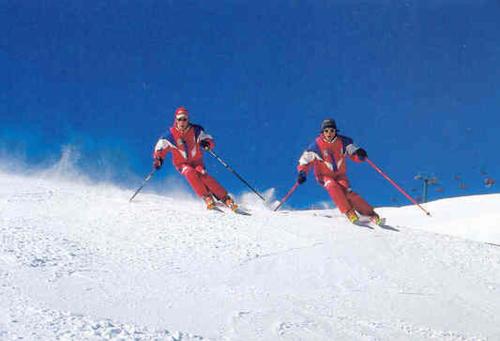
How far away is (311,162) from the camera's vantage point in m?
8.43

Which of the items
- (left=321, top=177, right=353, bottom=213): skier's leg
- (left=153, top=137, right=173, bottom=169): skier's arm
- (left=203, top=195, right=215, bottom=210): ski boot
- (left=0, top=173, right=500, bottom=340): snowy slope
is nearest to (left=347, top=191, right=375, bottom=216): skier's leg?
(left=321, top=177, right=353, bottom=213): skier's leg

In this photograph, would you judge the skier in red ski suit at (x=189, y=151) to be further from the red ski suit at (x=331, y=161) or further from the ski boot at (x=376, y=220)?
the ski boot at (x=376, y=220)

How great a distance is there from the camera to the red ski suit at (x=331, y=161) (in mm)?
8188

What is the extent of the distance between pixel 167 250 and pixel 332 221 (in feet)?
9.35

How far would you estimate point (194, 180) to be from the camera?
8266 mm

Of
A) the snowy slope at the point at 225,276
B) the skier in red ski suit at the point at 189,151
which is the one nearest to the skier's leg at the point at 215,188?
the skier in red ski suit at the point at 189,151

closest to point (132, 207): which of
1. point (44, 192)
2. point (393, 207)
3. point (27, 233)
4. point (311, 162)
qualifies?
point (44, 192)

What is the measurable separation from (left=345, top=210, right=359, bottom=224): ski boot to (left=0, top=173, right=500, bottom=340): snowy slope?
12.3 inches

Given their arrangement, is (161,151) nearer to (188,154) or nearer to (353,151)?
(188,154)

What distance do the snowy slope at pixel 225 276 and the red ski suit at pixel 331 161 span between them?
0.93m

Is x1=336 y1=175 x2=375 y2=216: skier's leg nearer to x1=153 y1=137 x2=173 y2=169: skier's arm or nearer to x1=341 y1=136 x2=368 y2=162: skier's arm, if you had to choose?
x1=341 y1=136 x2=368 y2=162: skier's arm

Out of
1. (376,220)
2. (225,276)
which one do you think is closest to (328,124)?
(376,220)

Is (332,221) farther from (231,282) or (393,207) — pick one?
(393,207)

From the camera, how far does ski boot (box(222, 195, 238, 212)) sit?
7.88 metres
